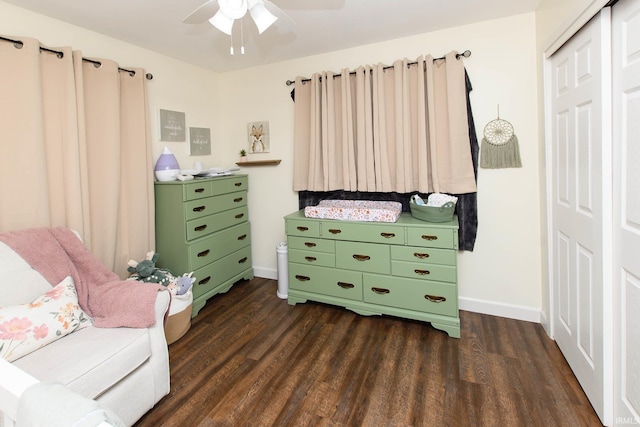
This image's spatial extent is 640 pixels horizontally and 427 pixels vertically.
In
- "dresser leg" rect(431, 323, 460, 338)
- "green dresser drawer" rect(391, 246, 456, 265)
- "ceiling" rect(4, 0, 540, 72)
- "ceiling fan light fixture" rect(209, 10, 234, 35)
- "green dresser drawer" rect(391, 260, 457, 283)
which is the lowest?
"dresser leg" rect(431, 323, 460, 338)

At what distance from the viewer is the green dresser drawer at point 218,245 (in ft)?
9.27

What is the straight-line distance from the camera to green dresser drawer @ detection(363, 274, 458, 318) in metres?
2.41

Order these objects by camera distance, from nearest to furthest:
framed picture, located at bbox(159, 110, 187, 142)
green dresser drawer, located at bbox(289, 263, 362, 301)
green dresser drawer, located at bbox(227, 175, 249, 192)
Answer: green dresser drawer, located at bbox(289, 263, 362, 301), framed picture, located at bbox(159, 110, 187, 142), green dresser drawer, located at bbox(227, 175, 249, 192)

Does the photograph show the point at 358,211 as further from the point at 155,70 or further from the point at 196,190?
the point at 155,70

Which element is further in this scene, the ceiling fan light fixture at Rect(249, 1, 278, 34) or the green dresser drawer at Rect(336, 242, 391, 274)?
the green dresser drawer at Rect(336, 242, 391, 274)

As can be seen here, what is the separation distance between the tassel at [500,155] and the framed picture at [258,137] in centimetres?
213

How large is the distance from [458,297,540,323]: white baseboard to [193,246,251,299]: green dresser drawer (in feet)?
7.23

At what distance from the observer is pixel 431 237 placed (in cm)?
243

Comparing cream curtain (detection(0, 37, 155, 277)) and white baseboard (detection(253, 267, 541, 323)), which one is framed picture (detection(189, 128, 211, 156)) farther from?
white baseboard (detection(253, 267, 541, 323))

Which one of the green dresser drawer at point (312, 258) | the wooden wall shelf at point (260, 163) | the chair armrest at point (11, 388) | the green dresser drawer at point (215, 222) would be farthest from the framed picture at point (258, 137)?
the chair armrest at point (11, 388)

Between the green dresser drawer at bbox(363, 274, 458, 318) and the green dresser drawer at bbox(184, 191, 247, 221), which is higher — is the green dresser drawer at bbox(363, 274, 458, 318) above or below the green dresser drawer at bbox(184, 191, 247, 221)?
below

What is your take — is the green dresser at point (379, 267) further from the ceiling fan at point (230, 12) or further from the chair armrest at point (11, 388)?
the chair armrest at point (11, 388)

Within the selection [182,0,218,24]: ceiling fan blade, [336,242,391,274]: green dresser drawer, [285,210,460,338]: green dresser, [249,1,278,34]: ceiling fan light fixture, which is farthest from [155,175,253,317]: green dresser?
[249,1,278,34]: ceiling fan light fixture

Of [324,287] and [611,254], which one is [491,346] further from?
[324,287]
